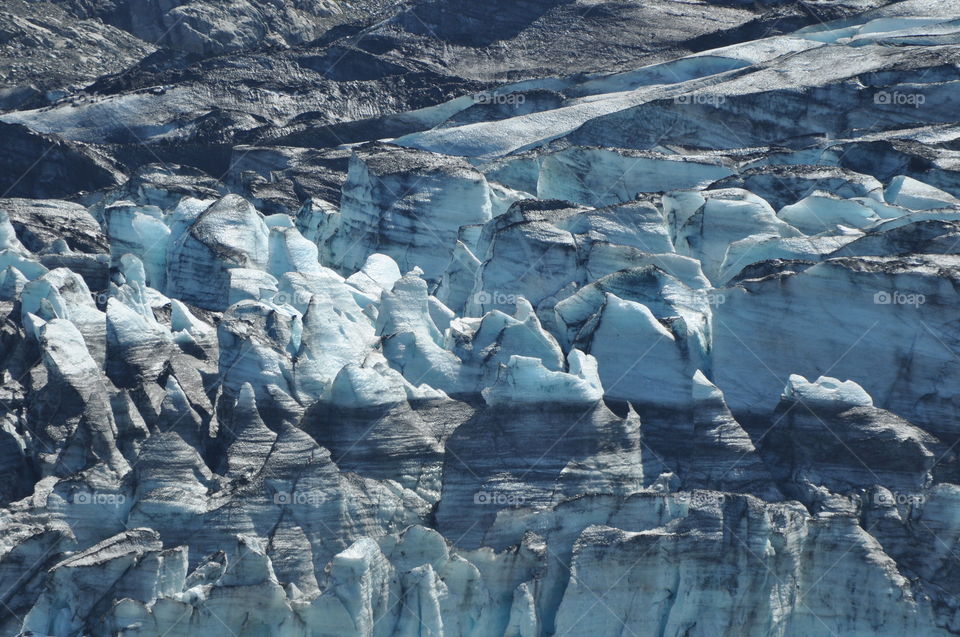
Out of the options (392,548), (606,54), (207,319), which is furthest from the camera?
(606,54)

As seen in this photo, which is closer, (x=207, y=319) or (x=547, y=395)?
(x=547, y=395)

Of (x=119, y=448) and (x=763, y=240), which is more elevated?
(x=763, y=240)

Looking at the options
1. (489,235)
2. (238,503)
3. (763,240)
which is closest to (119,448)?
(238,503)

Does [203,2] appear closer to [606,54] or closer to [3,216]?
[606,54]

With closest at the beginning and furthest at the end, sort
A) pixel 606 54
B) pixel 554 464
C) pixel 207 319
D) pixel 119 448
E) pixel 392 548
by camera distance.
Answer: pixel 392 548 < pixel 554 464 < pixel 119 448 < pixel 207 319 < pixel 606 54

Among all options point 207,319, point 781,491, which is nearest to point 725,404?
point 781,491

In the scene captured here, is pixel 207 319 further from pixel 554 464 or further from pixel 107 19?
pixel 107 19
